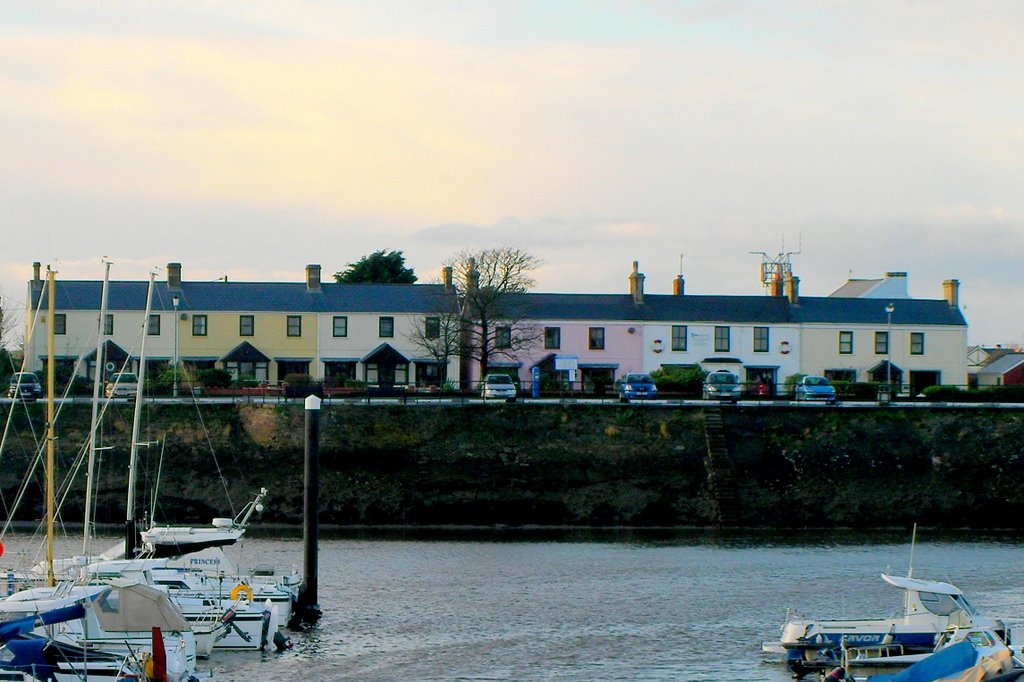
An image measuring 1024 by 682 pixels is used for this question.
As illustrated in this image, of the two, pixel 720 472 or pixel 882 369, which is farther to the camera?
pixel 882 369

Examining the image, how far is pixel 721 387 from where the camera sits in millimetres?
78312

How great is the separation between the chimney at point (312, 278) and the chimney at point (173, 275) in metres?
8.52

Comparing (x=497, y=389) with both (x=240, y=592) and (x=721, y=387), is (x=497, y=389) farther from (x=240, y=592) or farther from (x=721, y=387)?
(x=240, y=592)

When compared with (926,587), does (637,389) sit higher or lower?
higher

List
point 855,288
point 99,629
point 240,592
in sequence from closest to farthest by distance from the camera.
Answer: point 99,629
point 240,592
point 855,288

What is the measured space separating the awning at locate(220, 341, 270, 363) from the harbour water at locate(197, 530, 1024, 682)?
100 feet

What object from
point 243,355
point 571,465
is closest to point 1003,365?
point 571,465

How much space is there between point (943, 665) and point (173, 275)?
75796 mm

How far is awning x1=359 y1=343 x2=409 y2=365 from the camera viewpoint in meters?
92.0

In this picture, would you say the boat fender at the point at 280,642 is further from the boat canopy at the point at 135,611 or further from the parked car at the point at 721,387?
the parked car at the point at 721,387

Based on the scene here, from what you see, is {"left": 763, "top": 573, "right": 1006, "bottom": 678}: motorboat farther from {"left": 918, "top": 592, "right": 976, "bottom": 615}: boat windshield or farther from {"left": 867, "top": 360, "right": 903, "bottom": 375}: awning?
{"left": 867, "top": 360, "right": 903, "bottom": 375}: awning

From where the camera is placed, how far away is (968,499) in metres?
68.1

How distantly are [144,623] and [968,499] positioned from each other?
4697cm

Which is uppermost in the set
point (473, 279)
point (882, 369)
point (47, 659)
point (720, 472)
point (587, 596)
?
point (473, 279)
